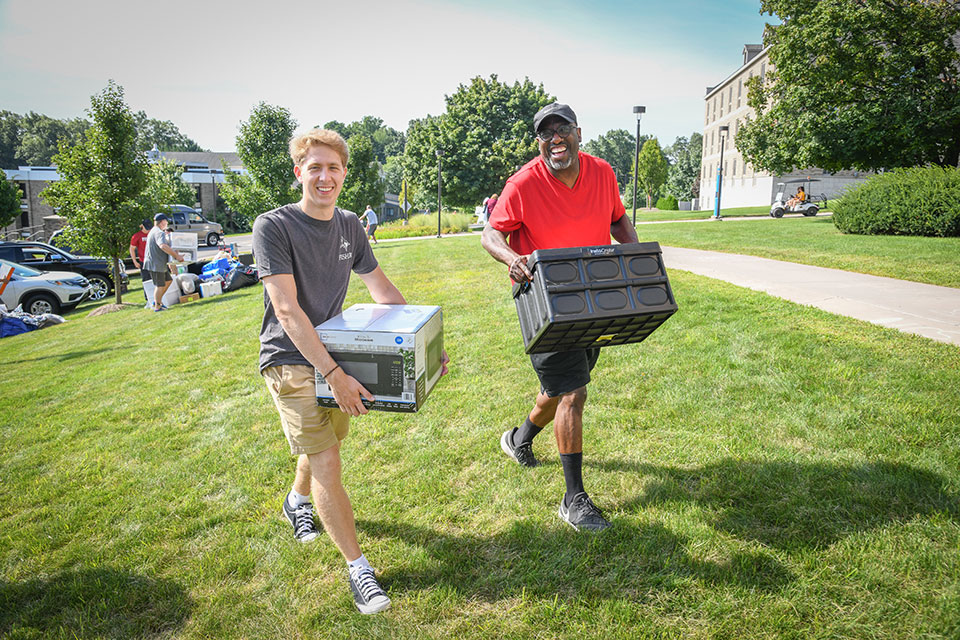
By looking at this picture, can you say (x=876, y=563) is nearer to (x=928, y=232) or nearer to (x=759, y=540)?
(x=759, y=540)

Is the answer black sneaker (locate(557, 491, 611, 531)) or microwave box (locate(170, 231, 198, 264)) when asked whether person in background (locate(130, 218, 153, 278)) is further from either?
black sneaker (locate(557, 491, 611, 531))

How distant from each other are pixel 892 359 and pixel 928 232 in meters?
13.7

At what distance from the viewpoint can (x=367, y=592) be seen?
2.52 m

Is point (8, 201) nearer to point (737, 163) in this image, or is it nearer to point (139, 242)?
point (139, 242)

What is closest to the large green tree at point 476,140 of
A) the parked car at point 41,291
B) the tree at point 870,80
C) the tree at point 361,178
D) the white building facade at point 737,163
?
the tree at point 361,178

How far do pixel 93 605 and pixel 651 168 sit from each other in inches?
2759

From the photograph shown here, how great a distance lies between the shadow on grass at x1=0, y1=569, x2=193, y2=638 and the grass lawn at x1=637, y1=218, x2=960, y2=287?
10.4m

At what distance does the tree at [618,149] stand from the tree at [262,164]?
89.0 meters

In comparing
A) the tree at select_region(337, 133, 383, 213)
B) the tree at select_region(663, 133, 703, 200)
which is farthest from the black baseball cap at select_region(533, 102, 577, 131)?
the tree at select_region(663, 133, 703, 200)

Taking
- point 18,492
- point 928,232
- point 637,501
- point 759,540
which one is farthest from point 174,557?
point 928,232

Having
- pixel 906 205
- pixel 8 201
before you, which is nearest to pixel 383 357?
pixel 906 205

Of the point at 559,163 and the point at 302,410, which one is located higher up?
the point at 559,163

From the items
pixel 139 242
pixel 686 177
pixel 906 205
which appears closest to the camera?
pixel 139 242

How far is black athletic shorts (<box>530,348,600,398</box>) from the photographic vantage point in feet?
10.3
